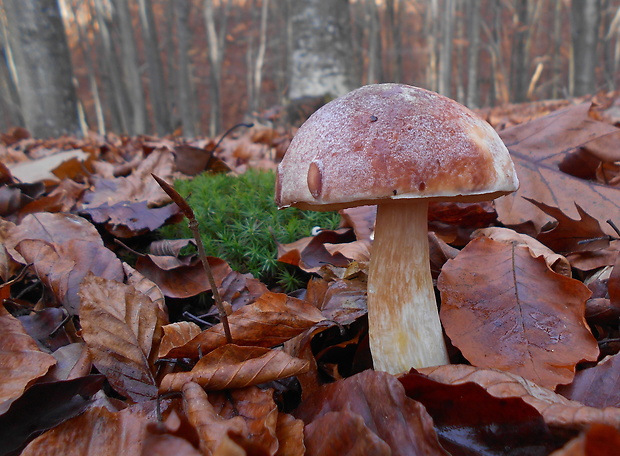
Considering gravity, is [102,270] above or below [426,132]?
below

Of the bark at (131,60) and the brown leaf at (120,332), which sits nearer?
the brown leaf at (120,332)

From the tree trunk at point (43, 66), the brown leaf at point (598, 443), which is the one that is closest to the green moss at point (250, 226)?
the brown leaf at point (598, 443)

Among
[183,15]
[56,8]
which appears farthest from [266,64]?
[56,8]

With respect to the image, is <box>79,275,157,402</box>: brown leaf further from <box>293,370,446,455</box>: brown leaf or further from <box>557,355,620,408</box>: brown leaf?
<box>557,355,620,408</box>: brown leaf

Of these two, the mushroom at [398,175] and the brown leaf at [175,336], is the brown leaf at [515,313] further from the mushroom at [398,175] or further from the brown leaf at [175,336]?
the brown leaf at [175,336]

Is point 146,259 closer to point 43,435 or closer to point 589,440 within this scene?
point 43,435

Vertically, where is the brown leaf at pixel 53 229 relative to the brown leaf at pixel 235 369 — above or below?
above

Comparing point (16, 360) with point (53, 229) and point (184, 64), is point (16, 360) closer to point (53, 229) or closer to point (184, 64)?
point (53, 229)

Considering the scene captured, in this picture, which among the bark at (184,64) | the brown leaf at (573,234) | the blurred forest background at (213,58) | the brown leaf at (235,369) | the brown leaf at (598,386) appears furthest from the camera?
the bark at (184,64)
